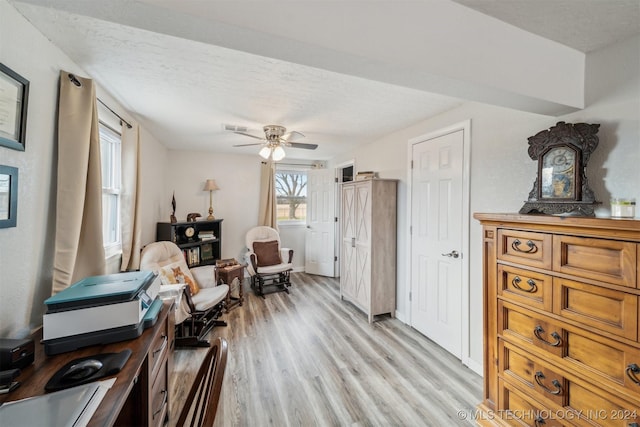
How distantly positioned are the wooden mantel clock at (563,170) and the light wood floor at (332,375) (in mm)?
1517

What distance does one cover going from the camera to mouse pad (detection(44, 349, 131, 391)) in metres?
0.84

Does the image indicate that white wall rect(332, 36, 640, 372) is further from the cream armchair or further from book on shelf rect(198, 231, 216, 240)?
book on shelf rect(198, 231, 216, 240)

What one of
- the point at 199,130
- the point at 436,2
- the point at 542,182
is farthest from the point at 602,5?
the point at 199,130

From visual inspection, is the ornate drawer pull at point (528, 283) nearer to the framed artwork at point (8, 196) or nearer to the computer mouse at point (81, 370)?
the computer mouse at point (81, 370)

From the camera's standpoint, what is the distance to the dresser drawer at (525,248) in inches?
50.3

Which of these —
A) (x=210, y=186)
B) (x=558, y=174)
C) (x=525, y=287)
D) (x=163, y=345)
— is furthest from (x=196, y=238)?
(x=558, y=174)

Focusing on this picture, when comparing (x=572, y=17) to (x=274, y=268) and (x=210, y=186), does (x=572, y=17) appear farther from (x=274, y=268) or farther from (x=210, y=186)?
(x=210, y=186)

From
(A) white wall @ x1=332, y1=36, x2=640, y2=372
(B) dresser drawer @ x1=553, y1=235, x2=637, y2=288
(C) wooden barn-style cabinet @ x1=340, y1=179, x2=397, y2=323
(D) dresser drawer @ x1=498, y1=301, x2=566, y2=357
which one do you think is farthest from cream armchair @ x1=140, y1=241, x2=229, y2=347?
(B) dresser drawer @ x1=553, y1=235, x2=637, y2=288

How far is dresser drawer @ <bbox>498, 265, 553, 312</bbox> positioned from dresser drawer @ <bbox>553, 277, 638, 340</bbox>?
36mm

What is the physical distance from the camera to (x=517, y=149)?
1901mm

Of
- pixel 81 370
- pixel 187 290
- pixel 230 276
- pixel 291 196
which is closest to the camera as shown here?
pixel 81 370

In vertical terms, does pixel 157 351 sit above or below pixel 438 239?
below

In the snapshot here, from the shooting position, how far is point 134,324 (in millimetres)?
1143

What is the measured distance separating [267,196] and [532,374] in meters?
4.23
